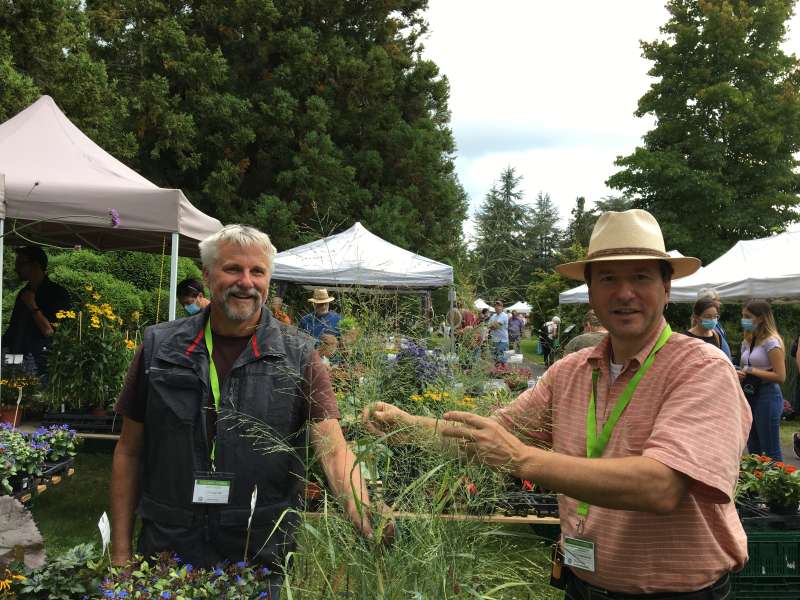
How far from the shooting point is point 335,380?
1.92 m

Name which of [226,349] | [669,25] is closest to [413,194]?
[669,25]

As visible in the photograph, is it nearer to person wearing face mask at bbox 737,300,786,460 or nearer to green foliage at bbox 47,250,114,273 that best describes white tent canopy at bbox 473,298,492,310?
person wearing face mask at bbox 737,300,786,460

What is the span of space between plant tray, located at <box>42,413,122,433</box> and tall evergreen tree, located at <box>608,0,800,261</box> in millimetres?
17740

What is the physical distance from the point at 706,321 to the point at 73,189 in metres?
4.57

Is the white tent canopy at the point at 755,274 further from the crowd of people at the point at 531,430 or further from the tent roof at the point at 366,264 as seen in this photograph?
the crowd of people at the point at 531,430

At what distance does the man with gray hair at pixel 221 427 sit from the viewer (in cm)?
183

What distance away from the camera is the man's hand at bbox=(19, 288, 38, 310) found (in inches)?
203

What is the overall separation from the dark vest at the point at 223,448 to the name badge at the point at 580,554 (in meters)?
0.69

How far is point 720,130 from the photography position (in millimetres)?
20188

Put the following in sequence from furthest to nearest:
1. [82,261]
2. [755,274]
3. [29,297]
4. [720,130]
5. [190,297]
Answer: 1. [720,130]
2. [82,261]
3. [755,274]
4. [190,297]
5. [29,297]

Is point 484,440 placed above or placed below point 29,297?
below

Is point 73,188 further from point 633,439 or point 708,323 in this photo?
point 708,323

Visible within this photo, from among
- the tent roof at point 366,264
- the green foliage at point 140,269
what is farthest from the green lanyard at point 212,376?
the green foliage at point 140,269

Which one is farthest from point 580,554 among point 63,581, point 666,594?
point 63,581
